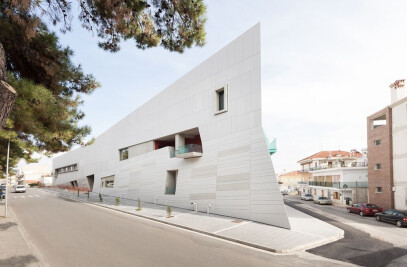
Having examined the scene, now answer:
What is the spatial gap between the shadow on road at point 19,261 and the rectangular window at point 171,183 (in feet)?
61.0

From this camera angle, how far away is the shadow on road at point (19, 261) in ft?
29.3

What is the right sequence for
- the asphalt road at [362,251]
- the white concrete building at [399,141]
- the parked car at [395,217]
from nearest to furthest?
the asphalt road at [362,251] < the parked car at [395,217] < the white concrete building at [399,141]

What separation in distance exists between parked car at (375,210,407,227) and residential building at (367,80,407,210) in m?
5.72

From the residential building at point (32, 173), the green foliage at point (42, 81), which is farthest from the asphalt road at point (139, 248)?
the residential building at point (32, 173)

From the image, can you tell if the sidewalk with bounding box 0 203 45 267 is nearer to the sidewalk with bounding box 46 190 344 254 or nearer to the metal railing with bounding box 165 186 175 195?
the sidewalk with bounding box 46 190 344 254

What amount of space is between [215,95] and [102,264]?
1695cm

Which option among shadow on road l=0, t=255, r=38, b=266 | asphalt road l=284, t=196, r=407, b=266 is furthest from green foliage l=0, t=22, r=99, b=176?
asphalt road l=284, t=196, r=407, b=266

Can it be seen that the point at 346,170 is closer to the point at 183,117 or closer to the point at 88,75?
the point at 183,117

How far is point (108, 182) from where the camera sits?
42.5 metres

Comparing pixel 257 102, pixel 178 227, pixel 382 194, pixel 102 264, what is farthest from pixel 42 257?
pixel 382 194

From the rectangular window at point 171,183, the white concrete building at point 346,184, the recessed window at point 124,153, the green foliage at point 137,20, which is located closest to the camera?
the green foliage at point 137,20

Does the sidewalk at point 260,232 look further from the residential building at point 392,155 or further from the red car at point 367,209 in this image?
the residential building at point 392,155

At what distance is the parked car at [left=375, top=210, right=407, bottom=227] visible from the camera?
777 inches

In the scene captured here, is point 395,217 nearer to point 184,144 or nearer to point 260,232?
point 260,232
